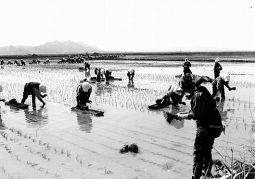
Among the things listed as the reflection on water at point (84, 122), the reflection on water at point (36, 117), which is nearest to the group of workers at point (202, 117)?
the reflection on water at point (84, 122)

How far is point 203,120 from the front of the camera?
4.14 m

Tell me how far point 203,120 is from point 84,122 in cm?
494

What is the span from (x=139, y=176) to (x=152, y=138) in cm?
212

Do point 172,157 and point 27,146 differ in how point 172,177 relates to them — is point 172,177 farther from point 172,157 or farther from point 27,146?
point 27,146

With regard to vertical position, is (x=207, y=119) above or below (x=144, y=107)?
above

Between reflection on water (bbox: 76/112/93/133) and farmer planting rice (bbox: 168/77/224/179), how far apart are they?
3906 mm

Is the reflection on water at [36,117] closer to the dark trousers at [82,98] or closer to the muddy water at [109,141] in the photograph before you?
the muddy water at [109,141]

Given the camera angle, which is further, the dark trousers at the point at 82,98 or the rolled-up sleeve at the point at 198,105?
the dark trousers at the point at 82,98

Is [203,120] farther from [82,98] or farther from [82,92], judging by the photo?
[82,98]

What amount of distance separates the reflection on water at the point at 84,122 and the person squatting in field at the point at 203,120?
391cm

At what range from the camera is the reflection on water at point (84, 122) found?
776cm

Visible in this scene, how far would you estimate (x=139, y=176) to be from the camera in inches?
187

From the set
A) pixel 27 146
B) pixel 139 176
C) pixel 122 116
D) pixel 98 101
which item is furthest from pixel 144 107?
→ pixel 139 176

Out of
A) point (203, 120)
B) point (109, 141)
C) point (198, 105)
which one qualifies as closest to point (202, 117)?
point (203, 120)
